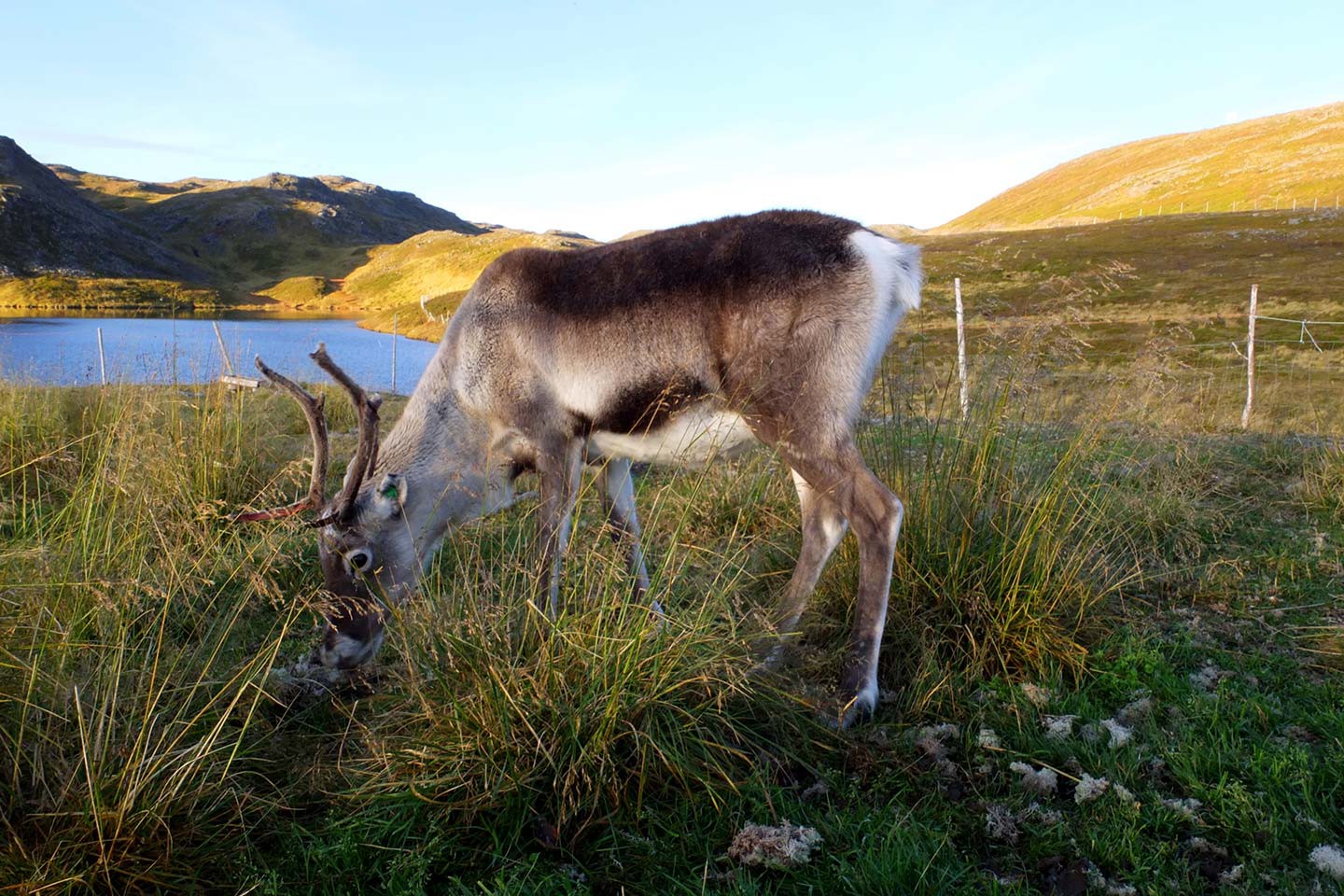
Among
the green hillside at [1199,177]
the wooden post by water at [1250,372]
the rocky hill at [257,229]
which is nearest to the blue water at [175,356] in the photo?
the wooden post by water at [1250,372]

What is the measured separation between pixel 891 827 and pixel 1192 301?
45746 mm

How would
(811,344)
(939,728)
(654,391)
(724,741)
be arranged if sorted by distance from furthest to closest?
(654,391) < (811,344) < (939,728) < (724,741)

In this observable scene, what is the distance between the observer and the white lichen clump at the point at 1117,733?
321 centimetres

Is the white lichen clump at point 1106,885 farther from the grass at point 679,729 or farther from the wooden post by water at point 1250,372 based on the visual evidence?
the wooden post by water at point 1250,372

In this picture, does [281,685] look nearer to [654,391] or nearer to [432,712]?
[432,712]

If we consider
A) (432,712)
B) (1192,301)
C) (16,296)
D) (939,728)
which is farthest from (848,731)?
(16,296)

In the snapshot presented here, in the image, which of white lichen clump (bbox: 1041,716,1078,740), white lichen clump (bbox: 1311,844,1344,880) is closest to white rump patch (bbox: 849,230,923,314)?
white lichen clump (bbox: 1041,716,1078,740)

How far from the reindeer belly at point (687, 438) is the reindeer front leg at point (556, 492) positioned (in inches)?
7.8

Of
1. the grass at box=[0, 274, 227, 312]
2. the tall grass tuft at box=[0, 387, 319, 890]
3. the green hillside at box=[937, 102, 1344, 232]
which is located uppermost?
the green hillside at box=[937, 102, 1344, 232]

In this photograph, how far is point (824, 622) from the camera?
13.9ft

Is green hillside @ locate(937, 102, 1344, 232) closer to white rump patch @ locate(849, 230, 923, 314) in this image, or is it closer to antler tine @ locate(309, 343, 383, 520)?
white rump patch @ locate(849, 230, 923, 314)

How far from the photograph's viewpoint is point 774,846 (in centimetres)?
261

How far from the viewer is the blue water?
9.23 meters

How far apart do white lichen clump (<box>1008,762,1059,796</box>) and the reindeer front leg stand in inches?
91.4
